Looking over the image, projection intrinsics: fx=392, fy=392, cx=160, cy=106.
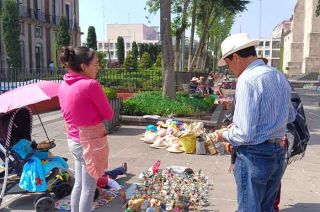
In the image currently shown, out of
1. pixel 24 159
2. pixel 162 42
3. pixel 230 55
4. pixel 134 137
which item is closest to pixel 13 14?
pixel 162 42

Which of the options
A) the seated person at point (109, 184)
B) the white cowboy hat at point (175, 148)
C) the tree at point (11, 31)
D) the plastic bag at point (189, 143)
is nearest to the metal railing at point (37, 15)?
the tree at point (11, 31)

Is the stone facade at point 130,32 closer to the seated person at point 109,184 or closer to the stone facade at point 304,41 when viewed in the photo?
the stone facade at point 304,41

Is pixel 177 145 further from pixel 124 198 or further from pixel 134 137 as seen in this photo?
pixel 124 198

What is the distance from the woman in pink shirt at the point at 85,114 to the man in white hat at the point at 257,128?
4.20 feet

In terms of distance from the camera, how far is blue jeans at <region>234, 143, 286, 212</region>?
2760 mm

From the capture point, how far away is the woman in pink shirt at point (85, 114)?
11.7 feet

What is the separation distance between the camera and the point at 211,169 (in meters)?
6.61

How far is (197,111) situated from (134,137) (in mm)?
2627

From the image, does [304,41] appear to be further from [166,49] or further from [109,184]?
[109,184]

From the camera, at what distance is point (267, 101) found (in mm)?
2697

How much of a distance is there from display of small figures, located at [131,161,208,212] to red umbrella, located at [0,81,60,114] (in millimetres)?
1595

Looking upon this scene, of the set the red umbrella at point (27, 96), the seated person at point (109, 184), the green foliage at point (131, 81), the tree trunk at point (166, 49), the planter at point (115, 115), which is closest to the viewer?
the red umbrella at point (27, 96)

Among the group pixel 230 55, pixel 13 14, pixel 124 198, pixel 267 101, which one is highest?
pixel 13 14

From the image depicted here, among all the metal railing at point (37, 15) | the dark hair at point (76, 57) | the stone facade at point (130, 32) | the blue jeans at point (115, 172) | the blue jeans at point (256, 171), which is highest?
the stone facade at point (130, 32)
